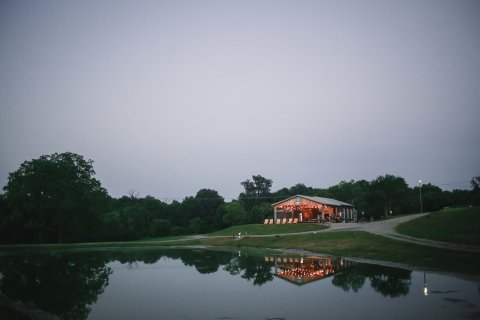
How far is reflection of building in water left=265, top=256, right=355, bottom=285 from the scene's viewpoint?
27.5m

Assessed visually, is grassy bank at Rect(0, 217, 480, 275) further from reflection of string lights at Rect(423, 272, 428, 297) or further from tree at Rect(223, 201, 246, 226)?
tree at Rect(223, 201, 246, 226)

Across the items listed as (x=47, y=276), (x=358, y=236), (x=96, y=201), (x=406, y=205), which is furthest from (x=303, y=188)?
(x=47, y=276)

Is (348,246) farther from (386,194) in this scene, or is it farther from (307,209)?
(386,194)

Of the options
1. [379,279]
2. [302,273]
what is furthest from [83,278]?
[379,279]

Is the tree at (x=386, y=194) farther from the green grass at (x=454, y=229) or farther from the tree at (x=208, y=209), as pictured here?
the green grass at (x=454, y=229)

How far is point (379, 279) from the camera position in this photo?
2519cm

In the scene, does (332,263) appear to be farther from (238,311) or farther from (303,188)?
(303,188)

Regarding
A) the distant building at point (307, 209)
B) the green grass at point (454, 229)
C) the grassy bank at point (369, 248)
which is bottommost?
the grassy bank at point (369, 248)

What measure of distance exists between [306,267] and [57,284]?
20.0m

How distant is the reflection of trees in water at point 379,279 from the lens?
71.6ft

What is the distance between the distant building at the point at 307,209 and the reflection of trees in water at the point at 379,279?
158ft

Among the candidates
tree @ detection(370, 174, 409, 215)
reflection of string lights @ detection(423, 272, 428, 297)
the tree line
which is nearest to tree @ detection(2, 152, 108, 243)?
the tree line

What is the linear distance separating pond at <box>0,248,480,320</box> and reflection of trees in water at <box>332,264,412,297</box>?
59 millimetres

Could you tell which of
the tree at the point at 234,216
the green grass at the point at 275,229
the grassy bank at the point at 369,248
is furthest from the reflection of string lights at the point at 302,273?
the tree at the point at 234,216
